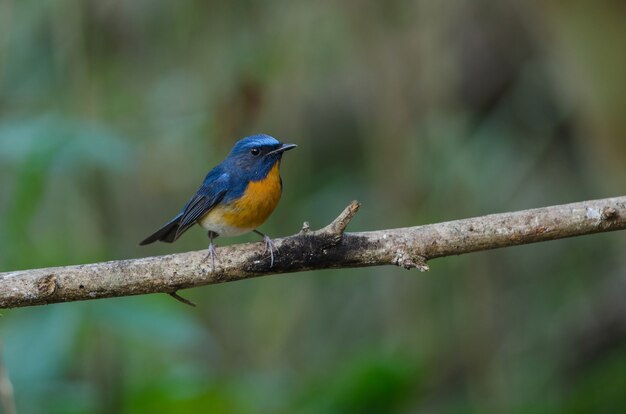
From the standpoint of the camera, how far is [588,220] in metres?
3.33

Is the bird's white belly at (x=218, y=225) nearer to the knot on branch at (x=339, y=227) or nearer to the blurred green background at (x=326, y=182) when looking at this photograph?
the blurred green background at (x=326, y=182)

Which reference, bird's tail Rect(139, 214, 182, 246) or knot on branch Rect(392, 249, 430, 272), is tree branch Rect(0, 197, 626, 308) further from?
bird's tail Rect(139, 214, 182, 246)

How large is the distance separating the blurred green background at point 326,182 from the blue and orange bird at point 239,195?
1.58ft

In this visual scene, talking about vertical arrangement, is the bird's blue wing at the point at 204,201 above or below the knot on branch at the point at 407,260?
above

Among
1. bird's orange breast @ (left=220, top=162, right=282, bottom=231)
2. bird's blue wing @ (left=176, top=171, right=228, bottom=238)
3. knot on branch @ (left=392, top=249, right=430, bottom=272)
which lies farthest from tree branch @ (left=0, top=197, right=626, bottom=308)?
bird's blue wing @ (left=176, top=171, right=228, bottom=238)

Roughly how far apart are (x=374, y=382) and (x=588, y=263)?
9.11ft

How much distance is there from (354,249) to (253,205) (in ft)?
3.96

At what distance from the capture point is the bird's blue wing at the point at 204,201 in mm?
4551

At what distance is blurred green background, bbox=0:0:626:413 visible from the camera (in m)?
4.63

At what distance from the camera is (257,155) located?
462 cm

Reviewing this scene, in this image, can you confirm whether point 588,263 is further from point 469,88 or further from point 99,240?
point 99,240

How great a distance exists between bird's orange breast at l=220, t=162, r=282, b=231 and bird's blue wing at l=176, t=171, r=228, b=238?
0.08 m

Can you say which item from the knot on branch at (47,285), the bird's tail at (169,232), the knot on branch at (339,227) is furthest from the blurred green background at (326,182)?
the knot on branch at (339,227)

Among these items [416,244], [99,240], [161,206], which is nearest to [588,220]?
[416,244]
